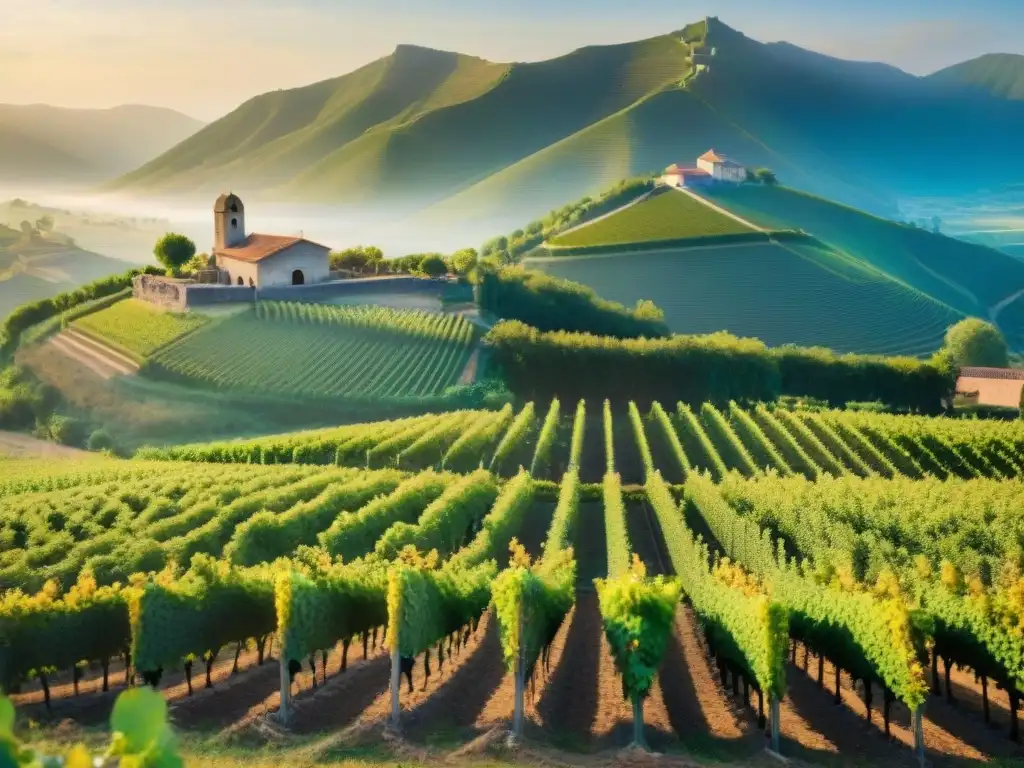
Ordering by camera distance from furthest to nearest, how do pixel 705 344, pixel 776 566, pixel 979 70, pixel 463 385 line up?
pixel 979 70 < pixel 705 344 < pixel 463 385 < pixel 776 566

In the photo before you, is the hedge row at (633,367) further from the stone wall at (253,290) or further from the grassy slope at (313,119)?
the grassy slope at (313,119)

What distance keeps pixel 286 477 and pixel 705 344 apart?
22905 millimetres

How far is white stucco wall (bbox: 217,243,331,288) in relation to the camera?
39844mm

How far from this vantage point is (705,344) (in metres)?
41.1

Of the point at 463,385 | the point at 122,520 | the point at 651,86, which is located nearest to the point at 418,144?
the point at 651,86

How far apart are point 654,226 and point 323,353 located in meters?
43.2

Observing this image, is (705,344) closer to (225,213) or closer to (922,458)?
(922,458)

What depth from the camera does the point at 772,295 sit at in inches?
2603

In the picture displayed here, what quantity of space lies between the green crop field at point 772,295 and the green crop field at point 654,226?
7.77ft

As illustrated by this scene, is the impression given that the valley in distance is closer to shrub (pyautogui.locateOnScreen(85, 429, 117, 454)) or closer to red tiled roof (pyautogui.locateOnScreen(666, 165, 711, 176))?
shrub (pyautogui.locateOnScreen(85, 429, 117, 454))

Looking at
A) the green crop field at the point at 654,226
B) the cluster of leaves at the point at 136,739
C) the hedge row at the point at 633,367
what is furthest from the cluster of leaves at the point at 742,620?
the green crop field at the point at 654,226

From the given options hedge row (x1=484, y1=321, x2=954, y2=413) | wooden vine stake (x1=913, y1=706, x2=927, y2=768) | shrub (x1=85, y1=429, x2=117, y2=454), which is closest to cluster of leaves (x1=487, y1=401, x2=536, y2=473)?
hedge row (x1=484, y1=321, x2=954, y2=413)

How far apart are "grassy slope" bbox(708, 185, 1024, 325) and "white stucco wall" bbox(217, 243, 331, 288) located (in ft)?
151

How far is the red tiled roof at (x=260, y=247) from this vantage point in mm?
40281
